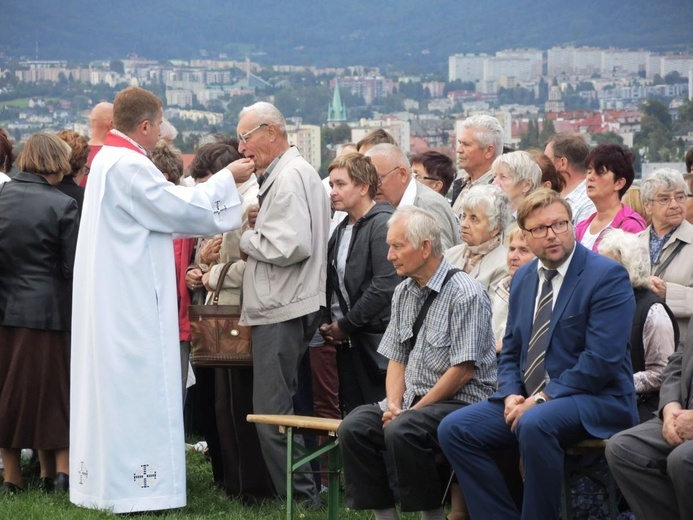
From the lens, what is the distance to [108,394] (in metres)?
6.55

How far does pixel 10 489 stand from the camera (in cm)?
723

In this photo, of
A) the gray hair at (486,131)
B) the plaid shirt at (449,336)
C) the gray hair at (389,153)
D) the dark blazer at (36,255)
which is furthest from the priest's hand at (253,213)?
the gray hair at (486,131)

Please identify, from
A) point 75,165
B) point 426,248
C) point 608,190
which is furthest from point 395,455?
point 75,165

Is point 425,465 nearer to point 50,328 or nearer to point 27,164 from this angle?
point 50,328

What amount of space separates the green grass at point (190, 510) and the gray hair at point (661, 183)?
236 cm

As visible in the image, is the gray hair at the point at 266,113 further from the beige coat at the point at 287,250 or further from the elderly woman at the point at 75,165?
the elderly woman at the point at 75,165

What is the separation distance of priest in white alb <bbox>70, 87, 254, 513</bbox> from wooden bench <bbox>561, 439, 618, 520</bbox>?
2.29m

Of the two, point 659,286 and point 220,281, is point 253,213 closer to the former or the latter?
point 220,281

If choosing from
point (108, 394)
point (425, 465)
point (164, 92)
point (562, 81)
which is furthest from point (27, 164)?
point (562, 81)

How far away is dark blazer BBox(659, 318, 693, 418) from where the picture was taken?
5289mm

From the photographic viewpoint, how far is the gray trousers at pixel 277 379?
6711 mm

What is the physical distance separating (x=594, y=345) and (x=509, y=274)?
118 cm

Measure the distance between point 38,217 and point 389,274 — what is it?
7.23 feet

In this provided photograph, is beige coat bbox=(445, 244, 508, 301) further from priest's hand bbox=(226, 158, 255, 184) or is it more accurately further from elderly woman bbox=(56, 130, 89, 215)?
elderly woman bbox=(56, 130, 89, 215)
